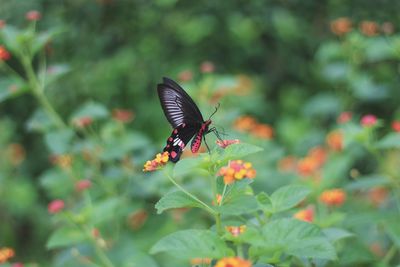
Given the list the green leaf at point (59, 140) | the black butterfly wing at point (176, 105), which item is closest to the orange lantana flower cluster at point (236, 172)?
the black butterfly wing at point (176, 105)

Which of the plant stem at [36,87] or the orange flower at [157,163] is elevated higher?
the plant stem at [36,87]

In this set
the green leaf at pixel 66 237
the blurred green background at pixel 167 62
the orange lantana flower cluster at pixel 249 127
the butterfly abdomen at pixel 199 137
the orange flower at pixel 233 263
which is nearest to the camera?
the orange flower at pixel 233 263

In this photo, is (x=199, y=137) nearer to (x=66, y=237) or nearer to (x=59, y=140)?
(x=66, y=237)

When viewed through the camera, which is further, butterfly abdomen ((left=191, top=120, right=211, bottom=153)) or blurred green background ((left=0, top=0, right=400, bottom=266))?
blurred green background ((left=0, top=0, right=400, bottom=266))

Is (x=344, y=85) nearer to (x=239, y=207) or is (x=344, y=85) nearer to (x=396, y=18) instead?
(x=396, y=18)

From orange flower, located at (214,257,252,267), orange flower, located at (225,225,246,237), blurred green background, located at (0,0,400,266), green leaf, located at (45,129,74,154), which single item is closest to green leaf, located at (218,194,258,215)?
orange flower, located at (225,225,246,237)

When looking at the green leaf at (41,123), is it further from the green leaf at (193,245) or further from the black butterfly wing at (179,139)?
the green leaf at (193,245)

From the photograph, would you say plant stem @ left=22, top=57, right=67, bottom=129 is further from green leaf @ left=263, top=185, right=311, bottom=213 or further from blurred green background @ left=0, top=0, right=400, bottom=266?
green leaf @ left=263, top=185, right=311, bottom=213
